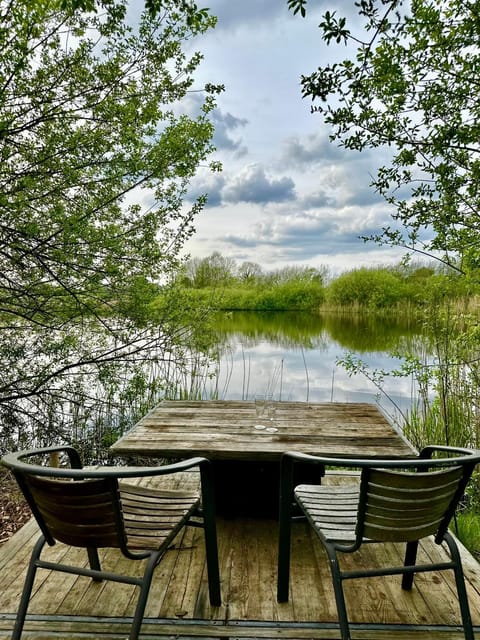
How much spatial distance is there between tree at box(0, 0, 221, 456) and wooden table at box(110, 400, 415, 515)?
1544 mm

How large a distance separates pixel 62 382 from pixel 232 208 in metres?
4.13

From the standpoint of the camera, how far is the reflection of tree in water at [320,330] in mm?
10500

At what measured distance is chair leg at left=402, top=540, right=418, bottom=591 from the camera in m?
1.74

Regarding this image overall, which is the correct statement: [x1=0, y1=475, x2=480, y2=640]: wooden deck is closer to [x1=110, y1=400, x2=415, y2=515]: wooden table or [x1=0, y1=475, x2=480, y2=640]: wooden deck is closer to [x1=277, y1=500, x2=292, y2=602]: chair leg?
[x1=277, y1=500, x2=292, y2=602]: chair leg

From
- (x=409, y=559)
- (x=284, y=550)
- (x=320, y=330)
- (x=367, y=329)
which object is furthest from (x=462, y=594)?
(x=320, y=330)

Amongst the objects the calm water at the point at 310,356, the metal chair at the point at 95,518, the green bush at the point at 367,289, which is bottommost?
the calm water at the point at 310,356

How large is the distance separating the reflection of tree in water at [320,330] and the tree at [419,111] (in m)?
5.81

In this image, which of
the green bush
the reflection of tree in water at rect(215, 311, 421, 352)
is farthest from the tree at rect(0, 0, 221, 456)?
the green bush

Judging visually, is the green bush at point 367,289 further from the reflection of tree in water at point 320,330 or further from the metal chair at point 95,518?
the metal chair at point 95,518

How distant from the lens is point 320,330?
43.8 ft

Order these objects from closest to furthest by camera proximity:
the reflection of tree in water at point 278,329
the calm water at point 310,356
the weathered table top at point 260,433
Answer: the weathered table top at point 260,433 → the calm water at point 310,356 → the reflection of tree in water at point 278,329

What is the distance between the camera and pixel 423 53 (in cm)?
279

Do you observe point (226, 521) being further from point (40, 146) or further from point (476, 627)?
point (40, 146)

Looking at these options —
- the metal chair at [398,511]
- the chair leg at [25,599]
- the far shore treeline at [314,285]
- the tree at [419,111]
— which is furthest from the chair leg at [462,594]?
the far shore treeline at [314,285]
